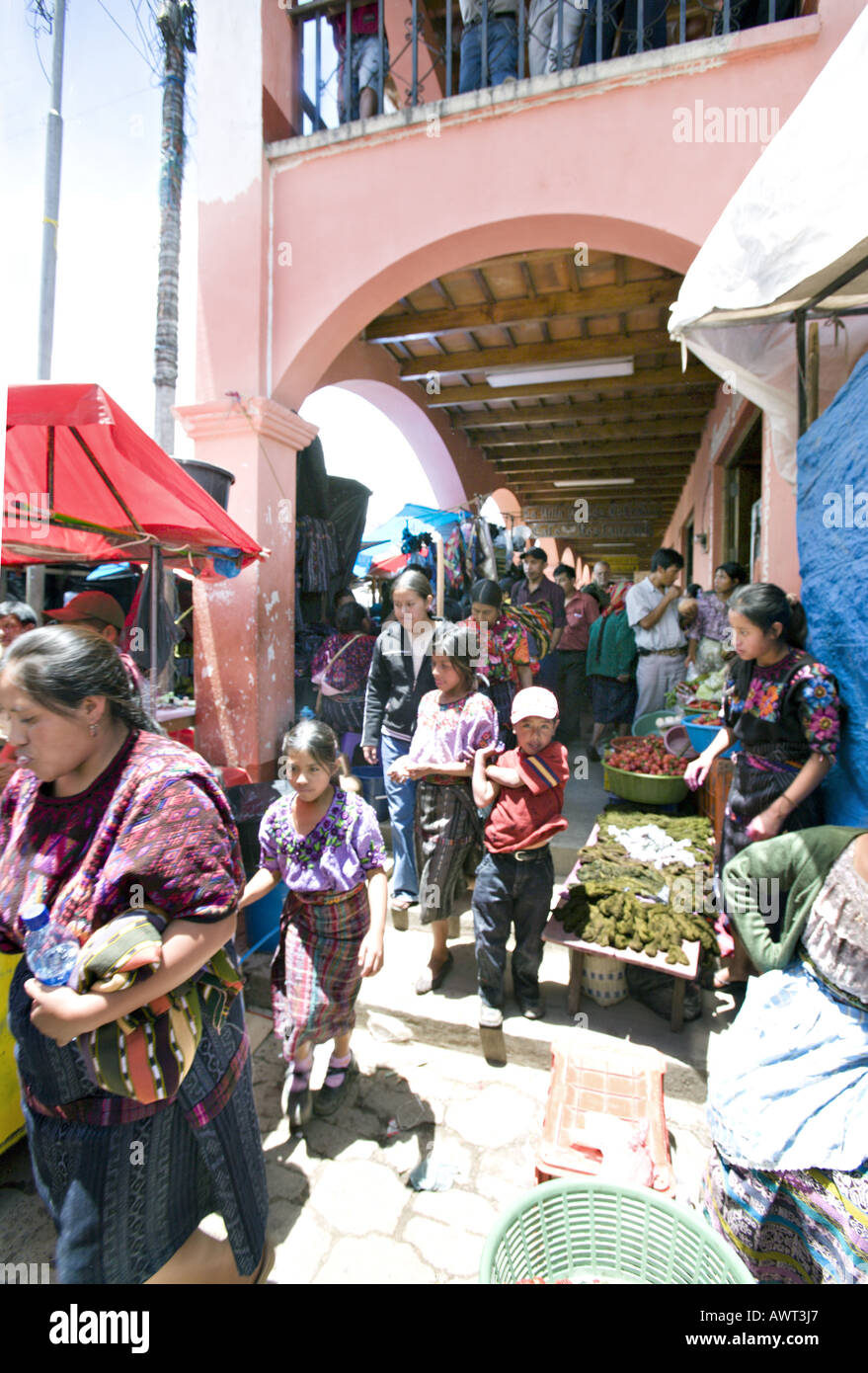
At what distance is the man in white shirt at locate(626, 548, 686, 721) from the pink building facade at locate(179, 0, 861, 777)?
0.81 metres

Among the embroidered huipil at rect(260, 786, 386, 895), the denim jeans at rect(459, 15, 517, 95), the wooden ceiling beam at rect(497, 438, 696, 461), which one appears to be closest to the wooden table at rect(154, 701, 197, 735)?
the embroidered huipil at rect(260, 786, 386, 895)

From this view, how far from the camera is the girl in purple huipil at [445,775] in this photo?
3.35m

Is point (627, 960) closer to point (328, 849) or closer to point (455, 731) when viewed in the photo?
point (455, 731)

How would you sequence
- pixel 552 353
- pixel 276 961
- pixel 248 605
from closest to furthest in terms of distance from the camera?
1. pixel 276 961
2. pixel 248 605
3. pixel 552 353

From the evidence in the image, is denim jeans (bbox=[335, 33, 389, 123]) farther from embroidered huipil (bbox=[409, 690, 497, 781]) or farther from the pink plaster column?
embroidered huipil (bbox=[409, 690, 497, 781])

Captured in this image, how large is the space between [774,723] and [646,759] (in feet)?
→ 6.46

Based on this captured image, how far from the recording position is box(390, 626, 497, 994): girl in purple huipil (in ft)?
11.0

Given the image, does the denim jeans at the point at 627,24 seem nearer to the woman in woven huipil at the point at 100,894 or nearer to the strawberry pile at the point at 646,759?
the strawberry pile at the point at 646,759

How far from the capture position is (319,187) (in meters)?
5.08

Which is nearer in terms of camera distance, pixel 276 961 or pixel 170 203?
pixel 276 961

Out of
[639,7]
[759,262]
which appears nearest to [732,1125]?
[759,262]

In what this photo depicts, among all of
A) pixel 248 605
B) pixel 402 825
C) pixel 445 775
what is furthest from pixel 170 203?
pixel 445 775

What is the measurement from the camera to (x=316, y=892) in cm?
253

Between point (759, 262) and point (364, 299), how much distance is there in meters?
3.62
